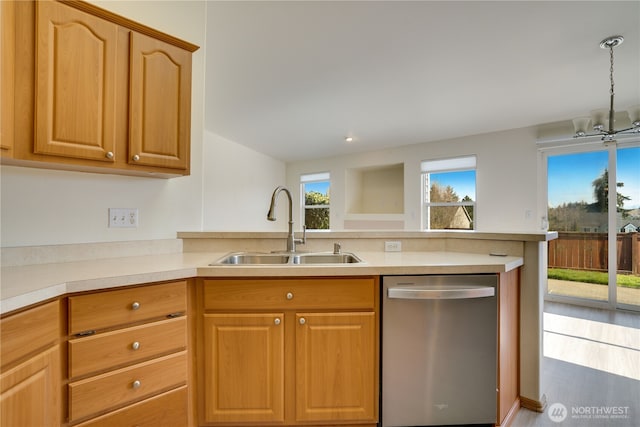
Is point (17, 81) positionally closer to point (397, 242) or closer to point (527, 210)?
point (397, 242)

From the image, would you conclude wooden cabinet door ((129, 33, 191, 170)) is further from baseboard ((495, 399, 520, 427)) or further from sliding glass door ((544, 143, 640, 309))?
sliding glass door ((544, 143, 640, 309))

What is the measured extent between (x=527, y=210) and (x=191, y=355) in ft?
15.4

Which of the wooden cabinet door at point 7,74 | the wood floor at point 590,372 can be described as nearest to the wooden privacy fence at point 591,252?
the wood floor at point 590,372

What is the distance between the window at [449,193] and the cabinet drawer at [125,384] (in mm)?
4860

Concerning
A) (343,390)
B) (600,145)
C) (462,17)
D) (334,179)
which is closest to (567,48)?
(462,17)

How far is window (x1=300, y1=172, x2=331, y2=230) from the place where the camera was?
698cm

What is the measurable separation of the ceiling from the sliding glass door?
2.23 feet

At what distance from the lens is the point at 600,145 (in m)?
4.04

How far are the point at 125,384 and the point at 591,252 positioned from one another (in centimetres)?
524

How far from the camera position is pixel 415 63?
292cm

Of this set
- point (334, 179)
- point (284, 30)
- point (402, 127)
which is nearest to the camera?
point (284, 30)

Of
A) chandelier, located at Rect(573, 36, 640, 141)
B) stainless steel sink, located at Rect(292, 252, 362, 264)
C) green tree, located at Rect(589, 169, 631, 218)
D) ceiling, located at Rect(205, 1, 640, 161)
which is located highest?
ceiling, located at Rect(205, 1, 640, 161)

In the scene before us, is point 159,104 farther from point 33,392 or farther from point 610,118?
point 610,118

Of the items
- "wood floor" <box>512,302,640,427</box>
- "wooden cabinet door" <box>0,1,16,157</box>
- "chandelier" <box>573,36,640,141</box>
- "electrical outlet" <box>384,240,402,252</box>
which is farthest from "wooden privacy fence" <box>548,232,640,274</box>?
"wooden cabinet door" <box>0,1,16,157</box>
